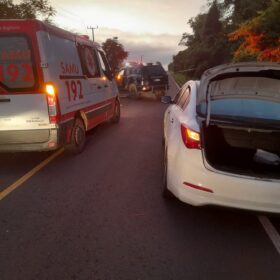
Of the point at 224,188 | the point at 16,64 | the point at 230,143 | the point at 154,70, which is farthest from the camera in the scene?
the point at 154,70

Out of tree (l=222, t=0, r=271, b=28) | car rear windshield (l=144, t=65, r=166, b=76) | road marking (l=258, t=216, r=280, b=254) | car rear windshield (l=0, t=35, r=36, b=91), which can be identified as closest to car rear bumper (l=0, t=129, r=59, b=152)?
car rear windshield (l=0, t=35, r=36, b=91)

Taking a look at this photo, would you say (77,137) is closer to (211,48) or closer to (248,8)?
(248,8)

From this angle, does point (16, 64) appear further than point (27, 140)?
No

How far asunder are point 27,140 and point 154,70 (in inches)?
614

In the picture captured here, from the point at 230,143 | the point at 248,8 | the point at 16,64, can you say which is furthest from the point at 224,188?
the point at 248,8

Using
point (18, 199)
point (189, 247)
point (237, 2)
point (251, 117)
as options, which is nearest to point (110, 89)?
point (18, 199)

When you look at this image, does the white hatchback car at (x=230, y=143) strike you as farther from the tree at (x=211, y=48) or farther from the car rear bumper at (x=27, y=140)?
the tree at (x=211, y=48)

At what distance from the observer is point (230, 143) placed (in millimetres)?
4953

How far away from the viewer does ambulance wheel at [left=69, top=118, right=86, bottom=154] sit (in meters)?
7.03

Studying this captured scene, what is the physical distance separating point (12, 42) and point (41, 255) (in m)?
→ 3.73

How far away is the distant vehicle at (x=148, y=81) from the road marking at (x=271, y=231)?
52.6 ft

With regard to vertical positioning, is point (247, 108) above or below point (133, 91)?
above

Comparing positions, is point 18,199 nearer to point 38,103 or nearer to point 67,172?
point 67,172

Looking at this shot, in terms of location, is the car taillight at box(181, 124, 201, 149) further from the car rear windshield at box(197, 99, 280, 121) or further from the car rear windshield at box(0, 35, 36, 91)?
the car rear windshield at box(0, 35, 36, 91)
